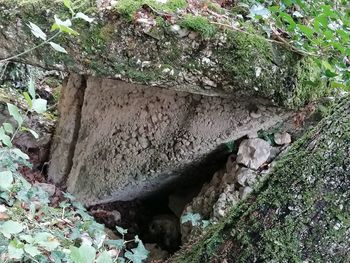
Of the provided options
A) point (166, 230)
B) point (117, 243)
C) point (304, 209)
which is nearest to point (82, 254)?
point (304, 209)

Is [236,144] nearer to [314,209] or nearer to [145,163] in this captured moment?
[145,163]

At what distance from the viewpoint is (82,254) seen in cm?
103

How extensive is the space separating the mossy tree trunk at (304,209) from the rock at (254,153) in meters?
1.39

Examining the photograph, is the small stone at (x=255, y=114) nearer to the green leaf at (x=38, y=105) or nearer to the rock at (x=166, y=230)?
the rock at (x=166, y=230)

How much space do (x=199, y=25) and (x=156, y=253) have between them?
66.0 inches

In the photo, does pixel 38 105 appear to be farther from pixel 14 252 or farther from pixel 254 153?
pixel 254 153

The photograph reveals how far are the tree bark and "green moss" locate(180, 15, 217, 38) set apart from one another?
39 mm

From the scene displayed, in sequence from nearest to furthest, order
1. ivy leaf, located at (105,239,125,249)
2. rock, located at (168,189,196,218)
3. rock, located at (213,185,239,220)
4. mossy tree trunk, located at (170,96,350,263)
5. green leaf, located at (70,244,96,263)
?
1. green leaf, located at (70,244,96,263)
2. mossy tree trunk, located at (170,96,350,263)
3. ivy leaf, located at (105,239,125,249)
4. rock, located at (213,185,239,220)
5. rock, located at (168,189,196,218)

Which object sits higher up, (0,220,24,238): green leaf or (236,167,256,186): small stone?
(0,220,24,238): green leaf

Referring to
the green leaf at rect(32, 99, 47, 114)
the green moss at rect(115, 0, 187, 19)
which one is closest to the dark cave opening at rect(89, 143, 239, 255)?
the green moss at rect(115, 0, 187, 19)

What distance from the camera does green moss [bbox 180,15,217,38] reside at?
2.39m

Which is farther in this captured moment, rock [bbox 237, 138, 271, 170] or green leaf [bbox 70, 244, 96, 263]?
rock [bbox 237, 138, 271, 170]

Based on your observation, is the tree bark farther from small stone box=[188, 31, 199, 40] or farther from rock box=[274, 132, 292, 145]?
rock box=[274, 132, 292, 145]

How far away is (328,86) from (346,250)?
171 centimetres
